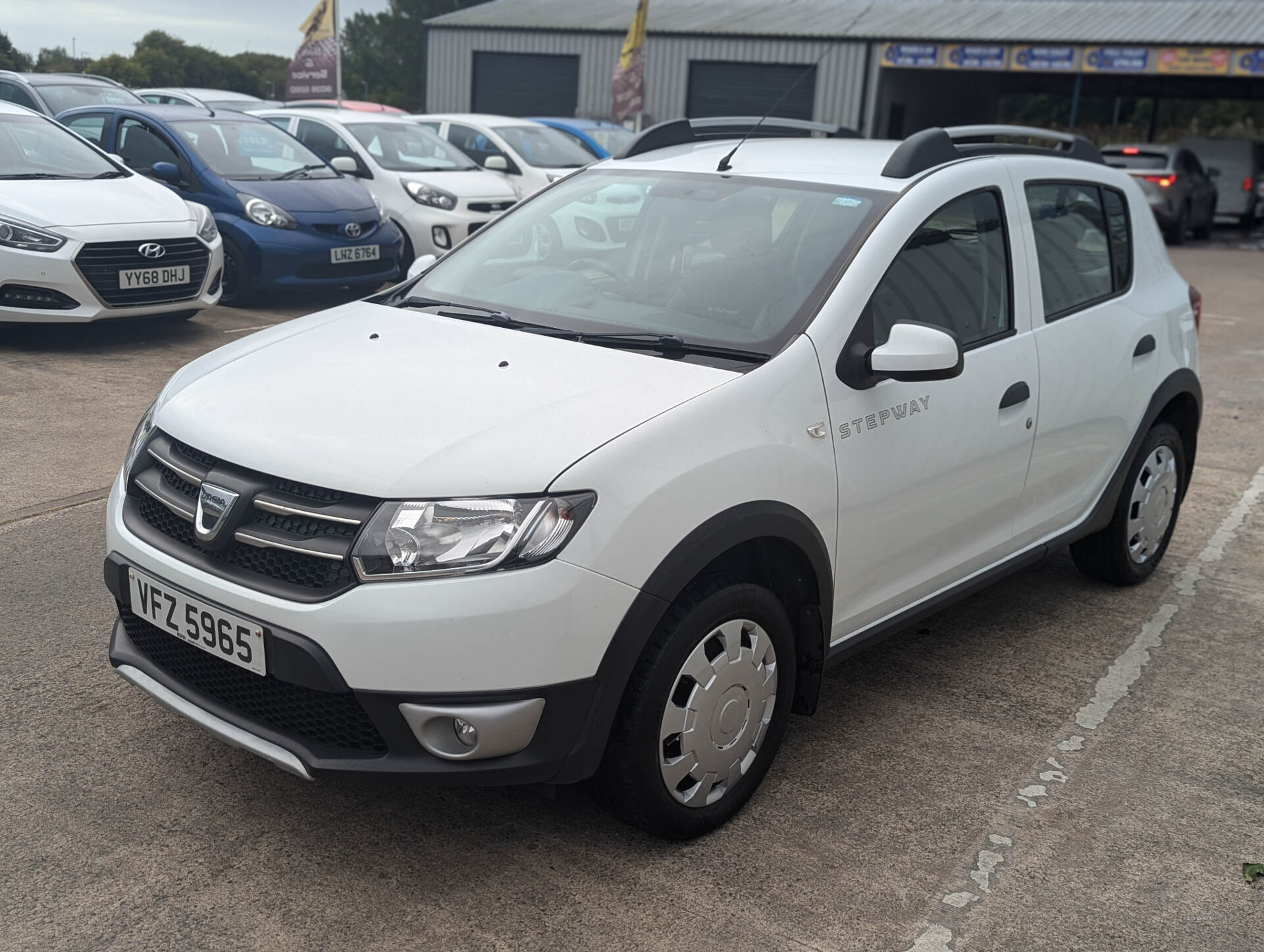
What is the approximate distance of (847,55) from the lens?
2789 centimetres

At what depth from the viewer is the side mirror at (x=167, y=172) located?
9453 millimetres

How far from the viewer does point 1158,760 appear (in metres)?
3.52

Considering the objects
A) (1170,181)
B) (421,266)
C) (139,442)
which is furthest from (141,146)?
(1170,181)

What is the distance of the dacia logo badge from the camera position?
2.67 m

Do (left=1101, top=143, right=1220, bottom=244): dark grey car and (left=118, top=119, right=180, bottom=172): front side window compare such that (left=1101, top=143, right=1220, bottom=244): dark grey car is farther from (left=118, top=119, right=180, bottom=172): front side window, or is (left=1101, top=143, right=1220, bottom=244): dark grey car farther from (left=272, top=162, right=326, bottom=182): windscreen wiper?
(left=118, top=119, right=180, bottom=172): front side window

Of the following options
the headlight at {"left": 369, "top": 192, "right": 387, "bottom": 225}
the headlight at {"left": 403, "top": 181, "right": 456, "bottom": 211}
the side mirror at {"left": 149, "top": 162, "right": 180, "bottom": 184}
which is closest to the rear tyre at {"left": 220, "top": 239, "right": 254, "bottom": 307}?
the side mirror at {"left": 149, "top": 162, "right": 180, "bottom": 184}

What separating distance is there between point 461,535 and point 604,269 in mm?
1389

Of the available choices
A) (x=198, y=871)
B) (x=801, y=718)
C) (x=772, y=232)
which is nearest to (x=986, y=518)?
(x=801, y=718)

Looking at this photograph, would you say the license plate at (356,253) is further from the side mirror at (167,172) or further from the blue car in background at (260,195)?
the side mirror at (167,172)

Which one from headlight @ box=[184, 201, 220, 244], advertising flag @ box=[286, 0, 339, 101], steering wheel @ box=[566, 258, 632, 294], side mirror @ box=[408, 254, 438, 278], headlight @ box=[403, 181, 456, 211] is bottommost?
headlight @ box=[184, 201, 220, 244]

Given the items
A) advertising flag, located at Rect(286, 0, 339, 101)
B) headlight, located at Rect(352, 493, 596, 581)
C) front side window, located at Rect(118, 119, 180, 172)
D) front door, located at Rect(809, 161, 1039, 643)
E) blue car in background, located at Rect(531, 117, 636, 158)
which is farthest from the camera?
advertising flag, located at Rect(286, 0, 339, 101)

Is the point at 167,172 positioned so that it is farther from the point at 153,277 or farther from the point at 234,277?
the point at 153,277

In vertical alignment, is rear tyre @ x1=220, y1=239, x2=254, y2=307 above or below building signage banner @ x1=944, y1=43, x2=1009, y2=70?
below

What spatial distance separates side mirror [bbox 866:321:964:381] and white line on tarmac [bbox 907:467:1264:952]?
115 cm
